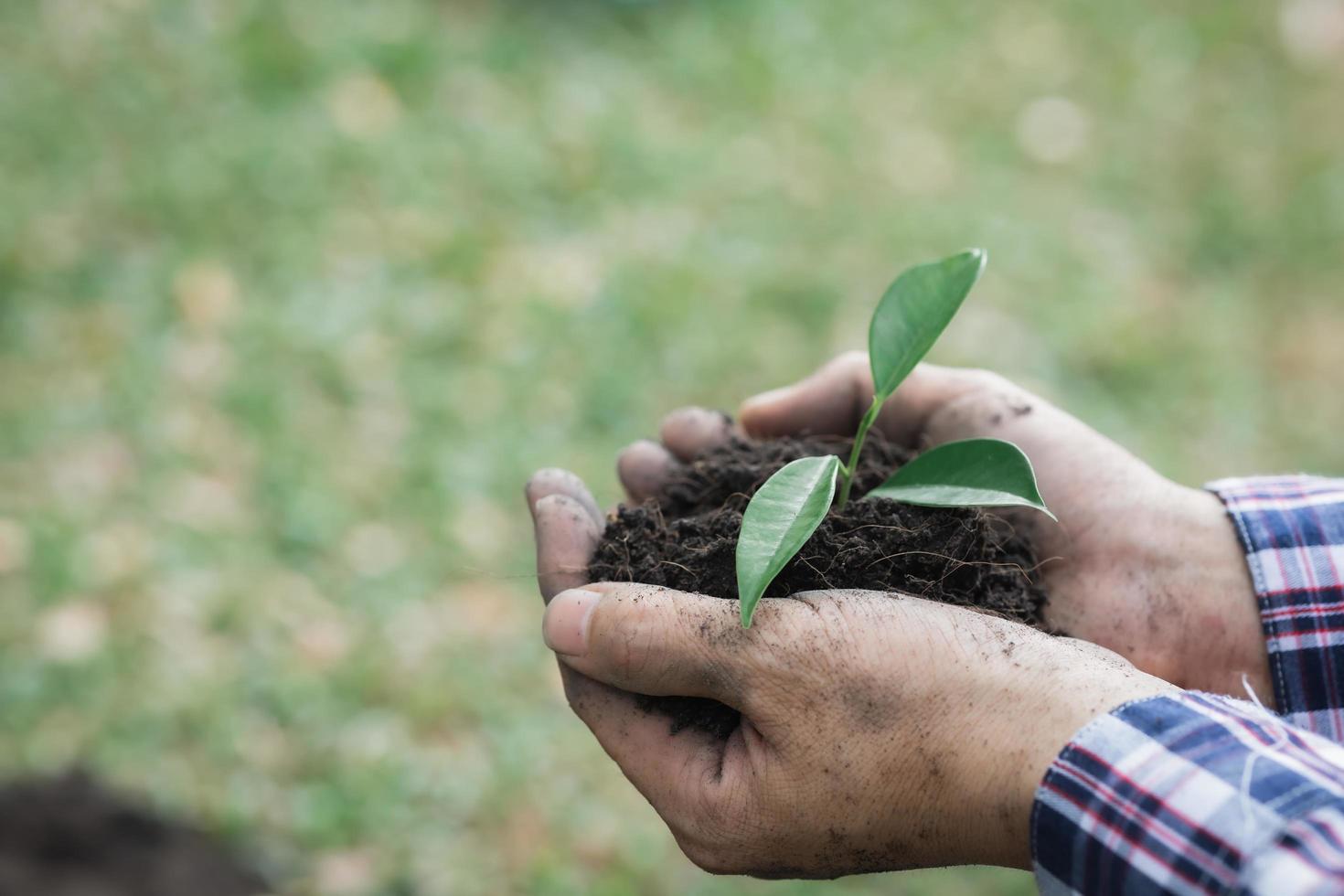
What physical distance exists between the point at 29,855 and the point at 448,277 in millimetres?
1686

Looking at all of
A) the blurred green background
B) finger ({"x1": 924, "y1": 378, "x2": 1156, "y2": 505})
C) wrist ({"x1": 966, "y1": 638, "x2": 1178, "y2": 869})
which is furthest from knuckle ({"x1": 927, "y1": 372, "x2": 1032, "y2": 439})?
the blurred green background

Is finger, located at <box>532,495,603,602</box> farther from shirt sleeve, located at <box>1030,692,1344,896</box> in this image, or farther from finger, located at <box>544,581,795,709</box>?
shirt sleeve, located at <box>1030,692,1344,896</box>

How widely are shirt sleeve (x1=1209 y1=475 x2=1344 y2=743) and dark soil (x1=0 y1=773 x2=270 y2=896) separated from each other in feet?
5.20

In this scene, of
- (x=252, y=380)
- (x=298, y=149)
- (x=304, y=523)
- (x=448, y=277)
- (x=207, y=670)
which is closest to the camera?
(x=207, y=670)

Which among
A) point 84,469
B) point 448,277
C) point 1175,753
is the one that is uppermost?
point 448,277

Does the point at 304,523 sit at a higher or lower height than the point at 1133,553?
higher

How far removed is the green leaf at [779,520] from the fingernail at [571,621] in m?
0.17

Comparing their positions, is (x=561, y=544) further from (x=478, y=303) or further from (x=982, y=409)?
(x=478, y=303)

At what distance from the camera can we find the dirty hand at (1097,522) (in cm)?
129

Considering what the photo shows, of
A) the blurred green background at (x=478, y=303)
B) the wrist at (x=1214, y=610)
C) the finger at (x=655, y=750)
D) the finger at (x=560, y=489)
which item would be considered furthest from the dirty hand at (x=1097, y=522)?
the blurred green background at (x=478, y=303)

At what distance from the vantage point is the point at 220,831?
1954 mm

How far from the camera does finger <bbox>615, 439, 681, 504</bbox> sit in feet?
4.82

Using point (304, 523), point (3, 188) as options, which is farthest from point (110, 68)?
point (304, 523)

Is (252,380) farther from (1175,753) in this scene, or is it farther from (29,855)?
(1175,753)
